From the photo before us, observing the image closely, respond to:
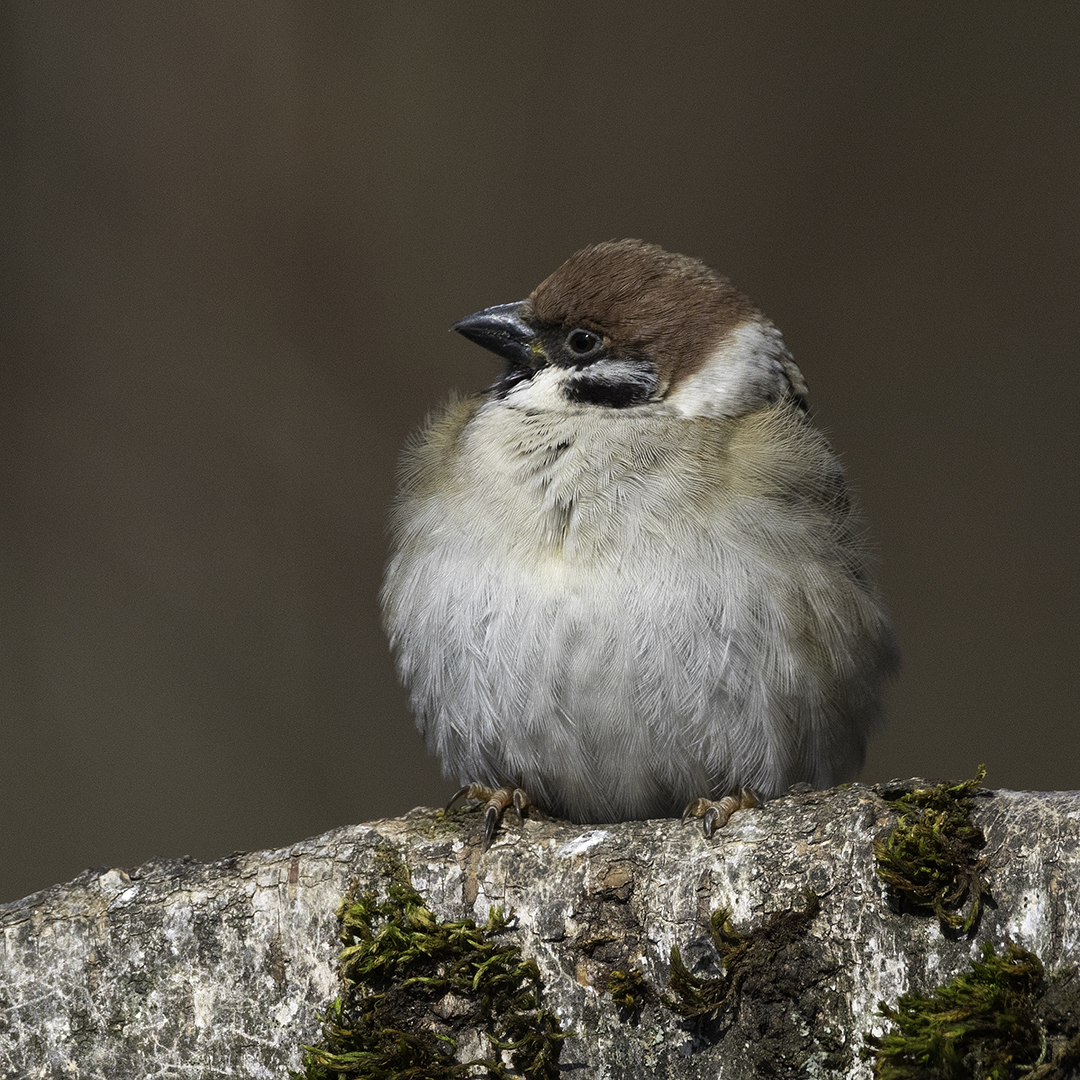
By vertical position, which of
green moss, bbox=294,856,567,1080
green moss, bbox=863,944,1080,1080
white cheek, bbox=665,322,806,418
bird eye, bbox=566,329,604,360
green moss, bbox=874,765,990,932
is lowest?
green moss, bbox=294,856,567,1080

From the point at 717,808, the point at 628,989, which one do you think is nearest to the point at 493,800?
the point at 717,808

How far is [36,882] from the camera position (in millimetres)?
5039

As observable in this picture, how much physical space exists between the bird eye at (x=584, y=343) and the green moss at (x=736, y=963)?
65.2 inches

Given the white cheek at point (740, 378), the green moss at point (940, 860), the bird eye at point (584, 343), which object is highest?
the bird eye at point (584, 343)

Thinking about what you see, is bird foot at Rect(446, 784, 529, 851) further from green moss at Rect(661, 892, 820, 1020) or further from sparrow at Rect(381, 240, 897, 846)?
green moss at Rect(661, 892, 820, 1020)

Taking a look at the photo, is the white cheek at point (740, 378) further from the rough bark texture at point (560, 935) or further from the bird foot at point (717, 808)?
the rough bark texture at point (560, 935)

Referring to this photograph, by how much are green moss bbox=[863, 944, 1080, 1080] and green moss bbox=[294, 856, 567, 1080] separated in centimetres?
60

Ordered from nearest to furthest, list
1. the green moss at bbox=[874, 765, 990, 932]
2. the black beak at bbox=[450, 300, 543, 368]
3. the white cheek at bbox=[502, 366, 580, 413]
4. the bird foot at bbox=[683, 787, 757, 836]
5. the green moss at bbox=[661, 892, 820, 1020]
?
the green moss at bbox=[874, 765, 990, 932]
the green moss at bbox=[661, 892, 820, 1020]
the bird foot at bbox=[683, 787, 757, 836]
the white cheek at bbox=[502, 366, 580, 413]
the black beak at bbox=[450, 300, 543, 368]

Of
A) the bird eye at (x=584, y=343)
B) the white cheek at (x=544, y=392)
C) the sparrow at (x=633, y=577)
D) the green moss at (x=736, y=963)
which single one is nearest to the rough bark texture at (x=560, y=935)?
the green moss at (x=736, y=963)

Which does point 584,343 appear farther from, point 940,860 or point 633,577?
point 940,860

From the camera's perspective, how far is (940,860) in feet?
5.92

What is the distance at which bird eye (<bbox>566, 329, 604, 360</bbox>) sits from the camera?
313 centimetres

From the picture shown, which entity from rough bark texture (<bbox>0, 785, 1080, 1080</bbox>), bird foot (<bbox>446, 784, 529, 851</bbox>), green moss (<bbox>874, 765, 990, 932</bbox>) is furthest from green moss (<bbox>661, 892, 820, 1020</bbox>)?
bird foot (<bbox>446, 784, 529, 851</bbox>)

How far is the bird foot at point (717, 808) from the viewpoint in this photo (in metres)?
2.21
